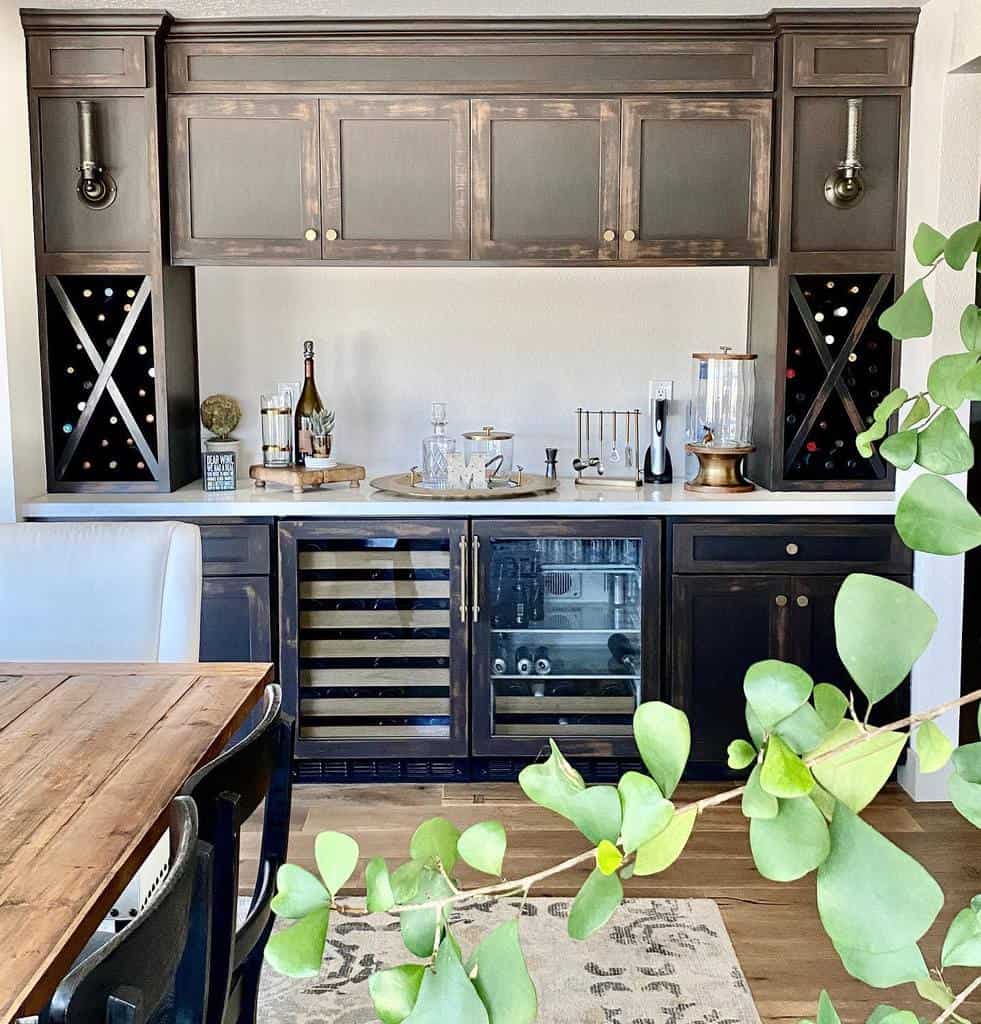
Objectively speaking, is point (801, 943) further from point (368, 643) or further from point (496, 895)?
point (496, 895)

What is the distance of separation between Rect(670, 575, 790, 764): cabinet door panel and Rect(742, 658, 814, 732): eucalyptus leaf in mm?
3564

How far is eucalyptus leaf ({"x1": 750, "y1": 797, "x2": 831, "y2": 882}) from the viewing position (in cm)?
24

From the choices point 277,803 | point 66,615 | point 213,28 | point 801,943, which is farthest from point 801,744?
point 213,28

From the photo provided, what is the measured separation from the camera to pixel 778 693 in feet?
0.85

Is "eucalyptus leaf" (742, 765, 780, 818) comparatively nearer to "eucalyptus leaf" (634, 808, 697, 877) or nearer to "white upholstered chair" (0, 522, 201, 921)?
"eucalyptus leaf" (634, 808, 697, 877)

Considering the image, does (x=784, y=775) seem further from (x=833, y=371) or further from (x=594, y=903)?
(x=833, y=371)

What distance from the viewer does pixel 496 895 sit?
0.30m

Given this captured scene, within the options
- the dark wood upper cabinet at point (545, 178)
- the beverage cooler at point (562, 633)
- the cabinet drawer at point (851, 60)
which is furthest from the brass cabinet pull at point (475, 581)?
the cabinet drawer at point (851, 60)

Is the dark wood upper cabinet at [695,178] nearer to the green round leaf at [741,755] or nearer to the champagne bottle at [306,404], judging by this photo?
the champagne bottle at [306,404]

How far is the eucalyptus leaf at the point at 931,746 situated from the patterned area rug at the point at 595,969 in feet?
7.36

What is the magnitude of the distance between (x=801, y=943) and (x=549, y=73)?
103 inches

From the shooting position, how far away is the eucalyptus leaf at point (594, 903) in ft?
0.85

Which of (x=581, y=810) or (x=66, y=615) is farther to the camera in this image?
(x=66, y=615)

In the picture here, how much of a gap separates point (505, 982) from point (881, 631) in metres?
0.11
